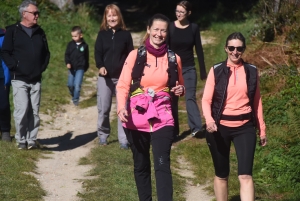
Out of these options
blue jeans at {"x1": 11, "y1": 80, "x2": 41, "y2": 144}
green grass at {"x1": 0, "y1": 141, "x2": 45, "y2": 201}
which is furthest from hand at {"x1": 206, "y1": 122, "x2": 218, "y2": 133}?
blue jeans at {"x1": 11, "y1": 80, "x2": 41, "y2": 144}

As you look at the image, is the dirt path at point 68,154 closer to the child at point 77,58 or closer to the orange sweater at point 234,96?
the child at point 77,58

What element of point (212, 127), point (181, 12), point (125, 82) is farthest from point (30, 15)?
point (212, 127)

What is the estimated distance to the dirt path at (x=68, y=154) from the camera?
805cm

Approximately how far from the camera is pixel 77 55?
547 inches

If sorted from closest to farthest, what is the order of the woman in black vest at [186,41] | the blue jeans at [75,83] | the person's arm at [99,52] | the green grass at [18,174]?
the green grass at [18,174]
the person's arm at [99,52]
the woman in black vest at [186,41]
the blue jeans at [75,83]

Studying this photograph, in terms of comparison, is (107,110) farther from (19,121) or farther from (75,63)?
(75,63)

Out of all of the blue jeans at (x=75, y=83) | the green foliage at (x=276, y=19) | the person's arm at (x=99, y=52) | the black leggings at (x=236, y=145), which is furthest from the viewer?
the blue jeans at (x=75, y=83)

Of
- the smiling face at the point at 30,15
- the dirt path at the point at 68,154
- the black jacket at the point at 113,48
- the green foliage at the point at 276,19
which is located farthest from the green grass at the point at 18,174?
the green foliage at the point at 276,19

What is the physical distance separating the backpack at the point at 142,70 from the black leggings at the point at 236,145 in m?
0.62

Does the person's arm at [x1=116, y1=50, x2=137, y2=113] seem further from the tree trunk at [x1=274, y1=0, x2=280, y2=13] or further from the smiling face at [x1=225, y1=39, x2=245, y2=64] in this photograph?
the tree trunk at [x1=274, y1=0, x2=280, y2=13]

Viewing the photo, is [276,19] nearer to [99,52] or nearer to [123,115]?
[99,52]

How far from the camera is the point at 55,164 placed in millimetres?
9367

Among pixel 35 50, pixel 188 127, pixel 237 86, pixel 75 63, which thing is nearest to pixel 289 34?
pixel 188 127

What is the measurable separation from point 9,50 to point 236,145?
410cm
